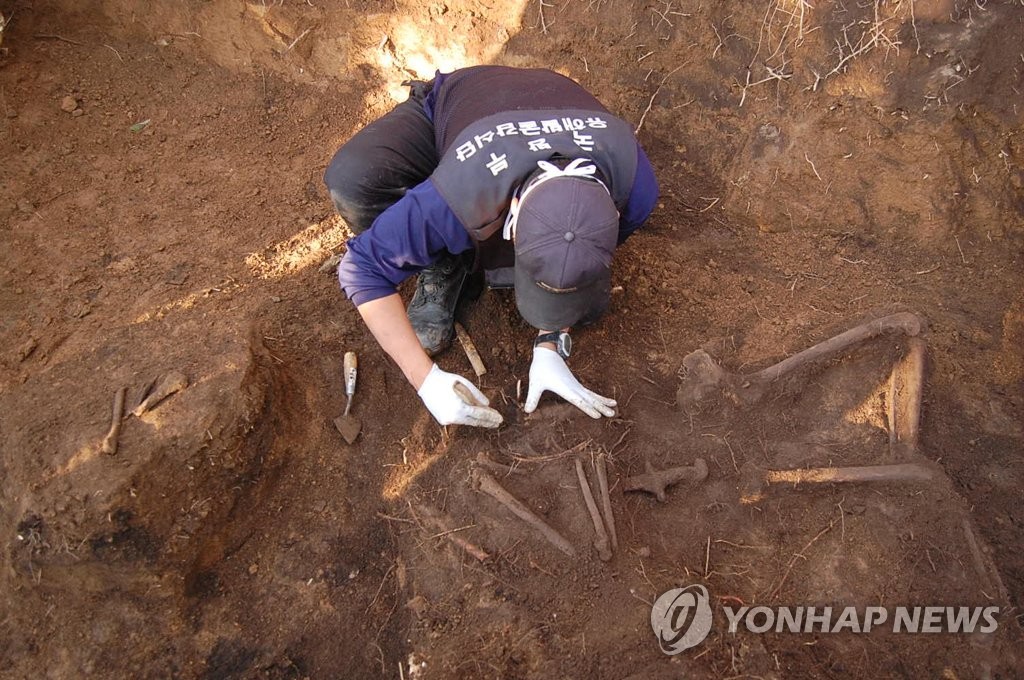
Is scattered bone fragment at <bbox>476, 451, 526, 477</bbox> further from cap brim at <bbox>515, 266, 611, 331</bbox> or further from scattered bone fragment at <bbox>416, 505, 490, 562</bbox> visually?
cap brim at <bbox>515, 266, 611, 331</bbox>

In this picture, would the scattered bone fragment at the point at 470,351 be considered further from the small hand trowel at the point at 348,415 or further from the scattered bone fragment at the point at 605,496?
the scattered bone fragment at the point at 605,496

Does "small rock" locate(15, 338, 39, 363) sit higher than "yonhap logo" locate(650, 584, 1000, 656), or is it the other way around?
"small rock" locate(15, 338, 39, 363)

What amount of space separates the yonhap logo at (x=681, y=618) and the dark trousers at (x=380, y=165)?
5.95ft

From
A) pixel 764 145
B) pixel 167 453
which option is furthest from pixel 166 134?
pixel 764 145

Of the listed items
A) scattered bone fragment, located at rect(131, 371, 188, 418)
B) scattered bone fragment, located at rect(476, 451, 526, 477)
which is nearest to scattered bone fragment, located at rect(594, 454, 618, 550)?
scattered bone fragment, located at rect(476, 451, 526, 477)

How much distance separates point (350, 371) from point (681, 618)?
152 cm

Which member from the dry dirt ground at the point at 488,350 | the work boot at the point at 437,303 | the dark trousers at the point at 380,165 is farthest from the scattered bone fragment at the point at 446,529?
the dark trousers at the point at 380,165

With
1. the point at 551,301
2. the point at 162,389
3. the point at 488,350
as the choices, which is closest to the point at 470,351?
the point at 488,350

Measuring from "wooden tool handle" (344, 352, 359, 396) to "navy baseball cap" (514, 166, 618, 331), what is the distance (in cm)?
88

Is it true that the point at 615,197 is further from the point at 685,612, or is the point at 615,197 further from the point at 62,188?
the point at 62,188

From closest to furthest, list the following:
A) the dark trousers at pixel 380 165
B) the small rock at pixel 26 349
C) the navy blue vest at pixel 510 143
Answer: the navy blue vest at pixel 510 143 < the small rock at pixel 26 349 < the dark trousers at pixel 380 165

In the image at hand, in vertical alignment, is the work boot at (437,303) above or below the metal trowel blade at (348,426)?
above

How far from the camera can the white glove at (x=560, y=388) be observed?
98.3 inches

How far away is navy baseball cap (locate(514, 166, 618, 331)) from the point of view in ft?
6.44
